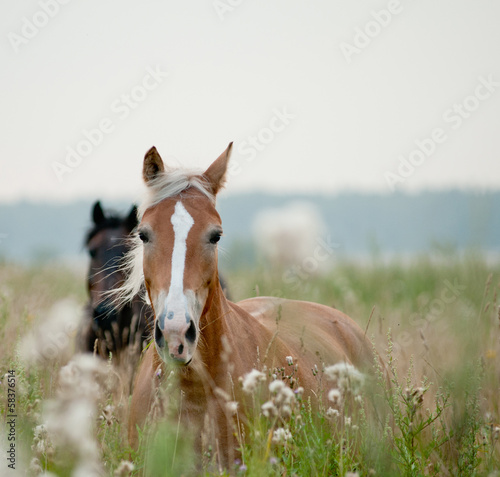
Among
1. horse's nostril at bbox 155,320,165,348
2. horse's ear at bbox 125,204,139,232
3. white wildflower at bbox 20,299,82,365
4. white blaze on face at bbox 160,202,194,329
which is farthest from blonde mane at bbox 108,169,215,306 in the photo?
Result: horse's ear at bbox 125,204,139,232

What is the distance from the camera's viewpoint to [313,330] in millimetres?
4785

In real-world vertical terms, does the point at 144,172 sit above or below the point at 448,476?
above

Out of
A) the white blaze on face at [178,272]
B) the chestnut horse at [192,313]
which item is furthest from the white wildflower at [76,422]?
the white blaze on face at [178,272]

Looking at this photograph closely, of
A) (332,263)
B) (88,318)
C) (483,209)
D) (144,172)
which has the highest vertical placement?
(144,172)


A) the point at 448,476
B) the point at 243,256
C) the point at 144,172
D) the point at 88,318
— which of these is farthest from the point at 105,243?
the point at 243,256

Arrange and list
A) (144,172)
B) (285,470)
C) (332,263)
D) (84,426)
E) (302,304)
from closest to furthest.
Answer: (84,426) → (285,470) → (144,172) → (302,304) → (332,263)

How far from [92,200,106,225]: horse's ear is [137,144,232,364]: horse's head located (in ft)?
10.3

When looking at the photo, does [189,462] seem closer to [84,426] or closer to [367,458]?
[84,426]

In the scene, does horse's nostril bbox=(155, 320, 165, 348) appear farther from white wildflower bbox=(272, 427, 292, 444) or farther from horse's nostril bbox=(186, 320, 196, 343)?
white wildflower bbox=(272, 427, 292, 444)

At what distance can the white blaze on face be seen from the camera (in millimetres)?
2787

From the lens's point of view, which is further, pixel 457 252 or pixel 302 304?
pixel 457 252

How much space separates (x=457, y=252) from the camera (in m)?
9.02

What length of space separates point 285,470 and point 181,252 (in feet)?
4.06

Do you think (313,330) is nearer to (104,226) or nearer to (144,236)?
(144,236)
